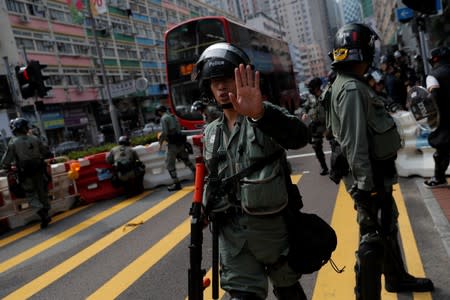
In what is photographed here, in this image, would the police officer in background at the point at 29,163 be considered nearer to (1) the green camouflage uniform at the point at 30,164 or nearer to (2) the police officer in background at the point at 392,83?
(1) the green camouflage uniform at the point at 30,164

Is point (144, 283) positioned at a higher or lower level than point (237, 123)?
lower

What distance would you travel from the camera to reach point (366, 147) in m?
2.71

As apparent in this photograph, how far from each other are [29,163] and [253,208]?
6.18 meters

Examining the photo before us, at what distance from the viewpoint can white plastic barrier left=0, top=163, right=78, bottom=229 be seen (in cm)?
793

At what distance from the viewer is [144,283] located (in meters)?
4.25

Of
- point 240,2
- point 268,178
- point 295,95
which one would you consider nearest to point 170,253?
point 268,178

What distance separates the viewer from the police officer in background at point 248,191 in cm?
215

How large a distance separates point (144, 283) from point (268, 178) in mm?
2543

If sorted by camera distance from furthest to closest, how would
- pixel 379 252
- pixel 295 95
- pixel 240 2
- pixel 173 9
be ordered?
pixel 240 2
pixel 173 9
pixel 295 95
pixel 379 252

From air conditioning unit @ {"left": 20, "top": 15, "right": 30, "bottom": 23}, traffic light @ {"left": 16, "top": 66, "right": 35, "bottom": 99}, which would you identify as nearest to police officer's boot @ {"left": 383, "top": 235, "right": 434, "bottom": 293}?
traffic light @ {"left": 16, "top": 66, "right": 35, "bottom": 99}

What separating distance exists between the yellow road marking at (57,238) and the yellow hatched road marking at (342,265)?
12.4 ft

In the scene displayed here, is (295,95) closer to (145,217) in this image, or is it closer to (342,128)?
(145,217)

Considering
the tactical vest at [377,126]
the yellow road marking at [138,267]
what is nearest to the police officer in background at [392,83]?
the yellow road marking at [138,267]

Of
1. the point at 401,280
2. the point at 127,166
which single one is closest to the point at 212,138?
the point at 401,280
